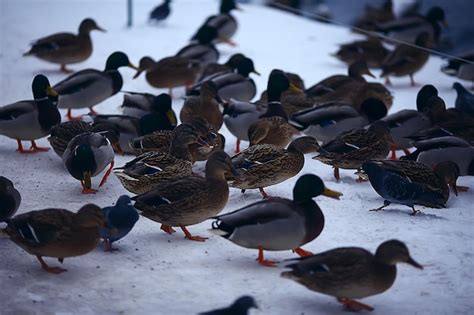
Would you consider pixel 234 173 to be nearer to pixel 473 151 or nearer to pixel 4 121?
pixel 473 151

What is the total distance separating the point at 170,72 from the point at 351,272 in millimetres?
5979

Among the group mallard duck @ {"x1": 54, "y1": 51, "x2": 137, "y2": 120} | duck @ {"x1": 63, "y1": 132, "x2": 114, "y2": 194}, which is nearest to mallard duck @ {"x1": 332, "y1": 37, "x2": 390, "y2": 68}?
mallard duck @ {"x1": 54, "y1": 51, "x2": 137, "y2": 120}

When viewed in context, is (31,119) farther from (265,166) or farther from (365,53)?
(365,53)

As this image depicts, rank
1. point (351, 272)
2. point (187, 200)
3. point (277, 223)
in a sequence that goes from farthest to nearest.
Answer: point (187, 200), point (277, 223), point (351, 272)

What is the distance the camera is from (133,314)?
4.73 m

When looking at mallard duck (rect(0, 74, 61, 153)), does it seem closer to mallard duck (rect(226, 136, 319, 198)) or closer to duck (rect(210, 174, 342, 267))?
mallard duck (rect(226, 136, 319, 198))

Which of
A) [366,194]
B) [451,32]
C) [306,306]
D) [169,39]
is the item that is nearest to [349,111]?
[366,194]

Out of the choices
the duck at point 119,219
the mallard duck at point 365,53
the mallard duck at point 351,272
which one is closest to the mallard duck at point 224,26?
the mallard duck at point 365,53

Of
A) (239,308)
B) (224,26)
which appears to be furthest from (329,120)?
(224,26)

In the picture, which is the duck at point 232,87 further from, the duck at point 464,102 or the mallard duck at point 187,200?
the mallard duck at point 187,200

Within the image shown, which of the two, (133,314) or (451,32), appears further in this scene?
(451,32)

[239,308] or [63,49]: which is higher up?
[239,308]

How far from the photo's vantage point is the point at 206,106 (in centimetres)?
864

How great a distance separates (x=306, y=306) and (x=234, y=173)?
57.5 inches
